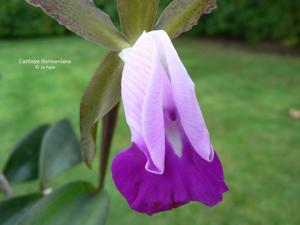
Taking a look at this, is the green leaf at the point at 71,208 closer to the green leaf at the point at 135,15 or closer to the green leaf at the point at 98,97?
the green leaf at the point at 98,97

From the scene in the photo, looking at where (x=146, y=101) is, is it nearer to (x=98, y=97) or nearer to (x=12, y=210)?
(x=98, y=97)

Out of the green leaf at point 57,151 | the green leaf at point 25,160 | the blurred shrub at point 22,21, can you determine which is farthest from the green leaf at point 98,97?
the blurred shrub at point 22,21

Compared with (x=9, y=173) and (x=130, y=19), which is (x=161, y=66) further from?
(x=9, y=173)

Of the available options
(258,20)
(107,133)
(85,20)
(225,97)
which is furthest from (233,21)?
(85,20)

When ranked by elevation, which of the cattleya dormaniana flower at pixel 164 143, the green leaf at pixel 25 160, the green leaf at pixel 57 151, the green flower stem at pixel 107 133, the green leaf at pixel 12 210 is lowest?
the green leaf at pixel 25 160

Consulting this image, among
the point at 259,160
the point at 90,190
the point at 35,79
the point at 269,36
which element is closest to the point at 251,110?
the point at 259,160

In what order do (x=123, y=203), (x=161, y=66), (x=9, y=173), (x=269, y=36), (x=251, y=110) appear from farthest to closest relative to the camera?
(x=269, y=36) → (x=251, y=110) → (x=123, y=203) → (x=9, y=173) → (x=161, y=66)
